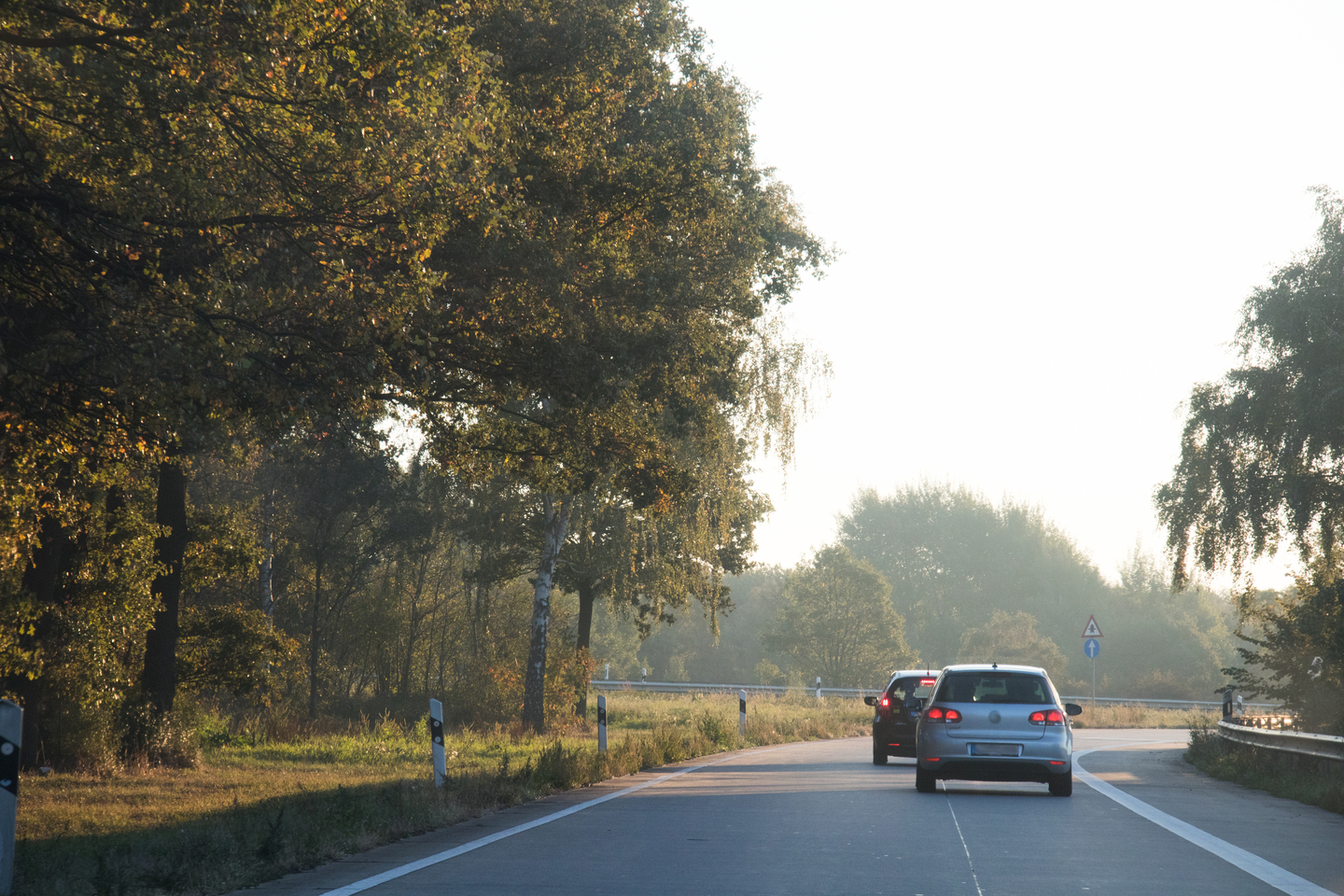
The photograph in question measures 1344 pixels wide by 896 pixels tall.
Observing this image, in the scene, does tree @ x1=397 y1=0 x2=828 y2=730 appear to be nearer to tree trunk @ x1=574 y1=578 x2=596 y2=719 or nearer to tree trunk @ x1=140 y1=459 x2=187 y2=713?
tree trunk @ x1=140 y1=459 x2=187 y2=713

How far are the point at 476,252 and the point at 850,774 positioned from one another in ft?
33.1

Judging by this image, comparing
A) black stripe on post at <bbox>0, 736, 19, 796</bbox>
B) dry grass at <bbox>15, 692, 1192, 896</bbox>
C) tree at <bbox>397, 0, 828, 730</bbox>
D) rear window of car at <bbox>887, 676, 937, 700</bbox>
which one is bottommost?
Answer: dry grass at <bbox>15, 692, 1192, 896</bbox>

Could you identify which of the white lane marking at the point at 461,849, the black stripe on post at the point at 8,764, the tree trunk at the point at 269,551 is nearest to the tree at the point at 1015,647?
the tree trunk at the point at 269,551

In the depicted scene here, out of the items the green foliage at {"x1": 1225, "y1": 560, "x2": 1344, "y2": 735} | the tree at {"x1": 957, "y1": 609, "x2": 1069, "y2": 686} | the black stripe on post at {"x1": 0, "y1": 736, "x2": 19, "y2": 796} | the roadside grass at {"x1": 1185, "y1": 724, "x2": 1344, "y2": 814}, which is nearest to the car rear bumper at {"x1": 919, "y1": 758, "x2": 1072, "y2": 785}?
the roadside grass at {"x1": 1185, "y1": 724, "x2": 1344, "y2": 814}

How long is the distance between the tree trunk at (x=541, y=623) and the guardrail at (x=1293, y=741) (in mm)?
16599

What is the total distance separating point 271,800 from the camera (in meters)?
14.2

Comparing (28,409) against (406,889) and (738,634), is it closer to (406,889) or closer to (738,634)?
(406,889)

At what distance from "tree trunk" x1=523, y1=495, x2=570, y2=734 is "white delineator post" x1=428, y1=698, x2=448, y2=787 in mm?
18606

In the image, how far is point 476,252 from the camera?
12633mm

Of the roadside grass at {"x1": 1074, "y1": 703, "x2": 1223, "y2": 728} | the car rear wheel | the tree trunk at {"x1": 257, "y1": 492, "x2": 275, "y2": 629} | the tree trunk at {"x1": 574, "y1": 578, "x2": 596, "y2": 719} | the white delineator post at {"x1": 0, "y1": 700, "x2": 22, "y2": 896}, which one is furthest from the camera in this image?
the roadside grass at {"x1": 1074, "y1": 703, "x2": 1223, "y2": 728}

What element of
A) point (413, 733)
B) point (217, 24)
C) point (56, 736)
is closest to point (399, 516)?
point (413, 733)

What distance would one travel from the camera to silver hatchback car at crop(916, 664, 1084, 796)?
50.1ft

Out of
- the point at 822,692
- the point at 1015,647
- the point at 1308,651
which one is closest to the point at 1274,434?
the point at 1308,651

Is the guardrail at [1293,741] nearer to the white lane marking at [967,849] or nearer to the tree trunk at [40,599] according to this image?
the white lane marking at [967,849]
